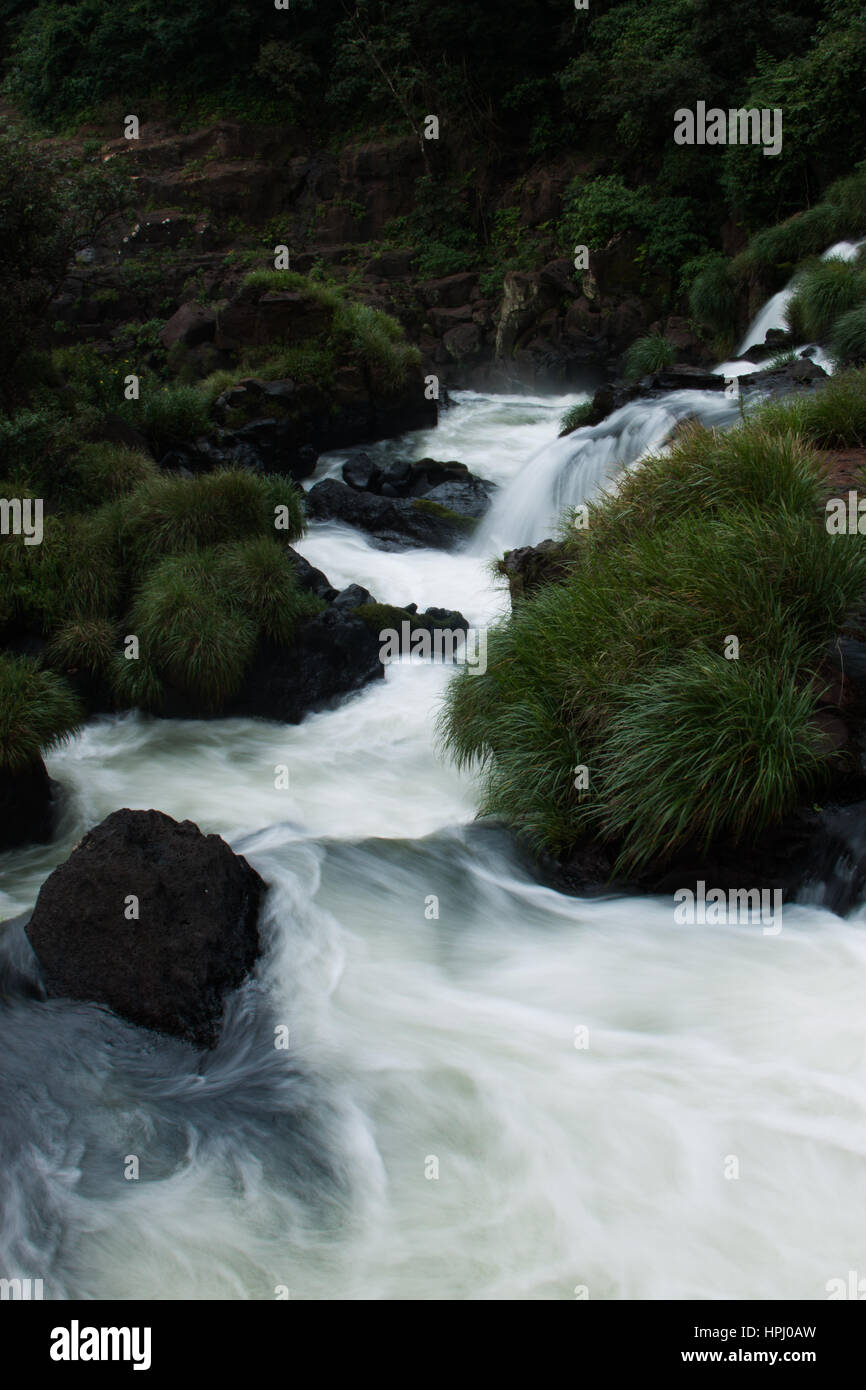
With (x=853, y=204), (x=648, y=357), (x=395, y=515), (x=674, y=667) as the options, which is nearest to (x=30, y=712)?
(x=674, y=667)

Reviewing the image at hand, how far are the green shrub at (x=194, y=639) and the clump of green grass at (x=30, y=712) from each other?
0.85m

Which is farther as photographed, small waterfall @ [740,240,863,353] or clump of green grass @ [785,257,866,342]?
small waterfall @ [740,240,863,353]

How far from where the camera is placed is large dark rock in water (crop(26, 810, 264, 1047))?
15.5 ft

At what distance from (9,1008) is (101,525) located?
19.1 ft

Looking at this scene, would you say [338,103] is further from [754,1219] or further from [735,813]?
[754,1219]

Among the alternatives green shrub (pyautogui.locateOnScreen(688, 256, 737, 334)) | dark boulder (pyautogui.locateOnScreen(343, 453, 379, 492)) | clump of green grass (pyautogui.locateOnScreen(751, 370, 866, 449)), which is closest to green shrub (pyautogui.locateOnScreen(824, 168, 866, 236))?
green shrub (pyautogui.locateOnScreen(688, 256, 737, 334))

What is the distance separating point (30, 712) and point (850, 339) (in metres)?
10.1

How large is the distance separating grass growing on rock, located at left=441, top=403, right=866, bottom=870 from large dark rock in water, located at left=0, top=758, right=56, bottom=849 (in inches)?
116

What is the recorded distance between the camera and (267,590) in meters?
9.18

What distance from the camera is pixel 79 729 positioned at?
8352 mm

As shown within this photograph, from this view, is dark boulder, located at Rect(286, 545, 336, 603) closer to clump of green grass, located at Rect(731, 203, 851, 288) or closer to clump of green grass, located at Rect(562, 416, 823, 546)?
clump of green grass, located at Rect(562, 416, 823, 546)

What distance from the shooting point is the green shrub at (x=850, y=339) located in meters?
11.6

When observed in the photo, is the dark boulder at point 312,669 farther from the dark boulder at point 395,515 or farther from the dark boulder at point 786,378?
the dark boulder at point 786,378

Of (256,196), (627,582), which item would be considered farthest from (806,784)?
(256,196)
